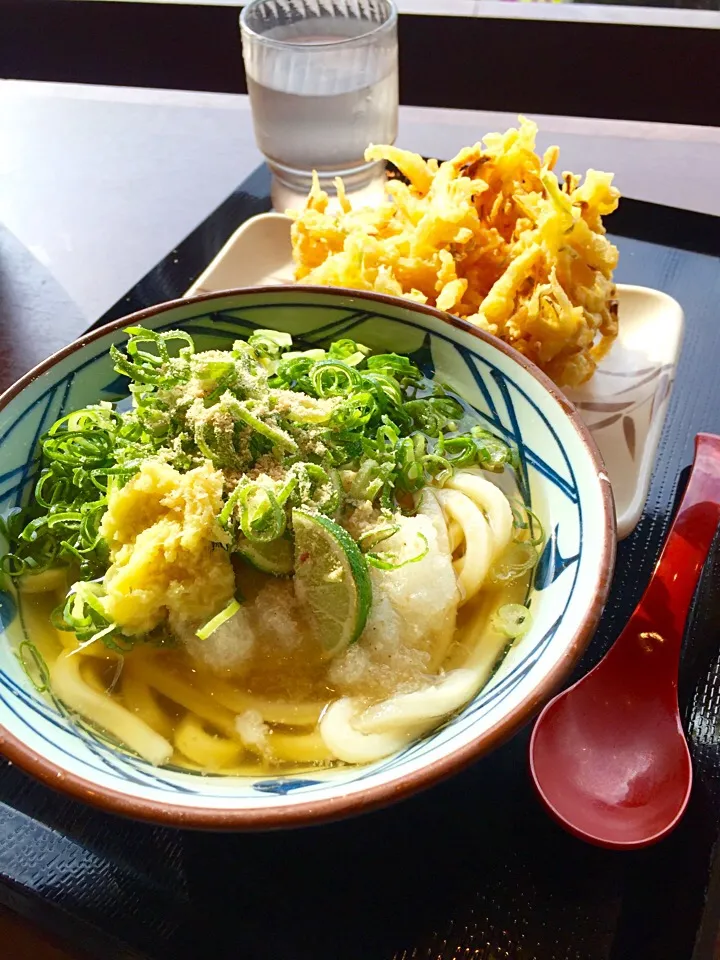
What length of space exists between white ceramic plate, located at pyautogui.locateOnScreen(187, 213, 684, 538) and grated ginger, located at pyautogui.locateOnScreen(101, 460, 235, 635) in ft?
2.32

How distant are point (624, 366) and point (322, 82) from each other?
3.26 ft

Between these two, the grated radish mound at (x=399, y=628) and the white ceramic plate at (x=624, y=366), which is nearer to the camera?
the grated radish mound at (x=399, y=628)

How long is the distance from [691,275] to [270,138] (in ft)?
3.67

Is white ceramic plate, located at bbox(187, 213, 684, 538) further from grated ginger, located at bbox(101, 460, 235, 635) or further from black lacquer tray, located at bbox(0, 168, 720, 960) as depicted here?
grated ginger, located at bbox(101, 460, 235, 635)

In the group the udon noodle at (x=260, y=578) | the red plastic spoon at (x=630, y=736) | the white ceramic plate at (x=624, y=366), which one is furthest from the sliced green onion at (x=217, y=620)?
the white ceramic plate at (x=624, y=366)

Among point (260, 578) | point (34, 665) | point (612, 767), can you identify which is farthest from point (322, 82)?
point (612, 767)

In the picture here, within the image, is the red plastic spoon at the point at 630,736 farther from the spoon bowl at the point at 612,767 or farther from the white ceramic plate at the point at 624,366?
the white ceramic plate at the point at 624,366

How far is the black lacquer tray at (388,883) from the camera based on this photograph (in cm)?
97

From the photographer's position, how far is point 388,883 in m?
1.00

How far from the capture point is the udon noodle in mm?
997

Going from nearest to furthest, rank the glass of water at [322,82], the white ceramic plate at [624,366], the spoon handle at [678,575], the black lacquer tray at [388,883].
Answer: the black lacquer tray at [388,883] < the spoon handle at [678,575] < the white ceramic plate at [624,366] < the glass of water at [322,82]

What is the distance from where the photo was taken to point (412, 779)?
0.79 m

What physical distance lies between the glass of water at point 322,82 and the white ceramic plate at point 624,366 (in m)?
0.27

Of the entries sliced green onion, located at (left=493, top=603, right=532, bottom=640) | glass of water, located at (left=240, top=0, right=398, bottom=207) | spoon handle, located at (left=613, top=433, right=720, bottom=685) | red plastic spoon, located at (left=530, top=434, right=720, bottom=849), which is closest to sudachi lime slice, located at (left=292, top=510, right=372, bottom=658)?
sliced green onion, located at (left=493, top=603, right=532, bottom=640)
